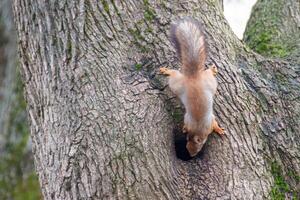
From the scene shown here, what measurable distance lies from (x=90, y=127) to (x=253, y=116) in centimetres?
107

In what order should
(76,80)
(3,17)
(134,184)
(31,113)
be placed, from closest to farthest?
(134,184) < (76,80) < (31,113) < (3,17)

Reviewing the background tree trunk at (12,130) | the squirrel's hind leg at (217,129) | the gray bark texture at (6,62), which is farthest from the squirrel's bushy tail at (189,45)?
the gray bark texture at (6,62)

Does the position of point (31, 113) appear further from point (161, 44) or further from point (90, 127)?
point (161, 44)

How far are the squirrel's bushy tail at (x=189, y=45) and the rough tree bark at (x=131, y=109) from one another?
0.10m

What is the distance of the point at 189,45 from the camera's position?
3.68m

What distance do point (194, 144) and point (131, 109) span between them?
0.50m

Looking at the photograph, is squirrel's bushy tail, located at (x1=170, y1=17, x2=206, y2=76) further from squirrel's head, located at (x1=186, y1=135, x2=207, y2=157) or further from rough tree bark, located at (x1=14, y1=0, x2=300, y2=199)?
squirrel's head, located at (x1=186, y1=135, x2=207, y2=157)

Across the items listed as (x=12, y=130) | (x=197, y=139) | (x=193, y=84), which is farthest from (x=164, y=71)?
(x=12, y=130)

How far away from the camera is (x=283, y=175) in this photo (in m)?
3.85

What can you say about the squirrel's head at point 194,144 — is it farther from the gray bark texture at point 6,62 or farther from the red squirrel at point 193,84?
the gray bark texture at point 6,62

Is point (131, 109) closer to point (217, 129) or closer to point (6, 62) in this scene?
point (217, 129)

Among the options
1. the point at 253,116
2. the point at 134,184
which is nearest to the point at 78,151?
the point at 134,184

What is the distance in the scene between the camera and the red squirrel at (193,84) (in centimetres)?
367

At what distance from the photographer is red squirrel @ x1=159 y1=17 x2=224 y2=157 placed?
3.67 metres
